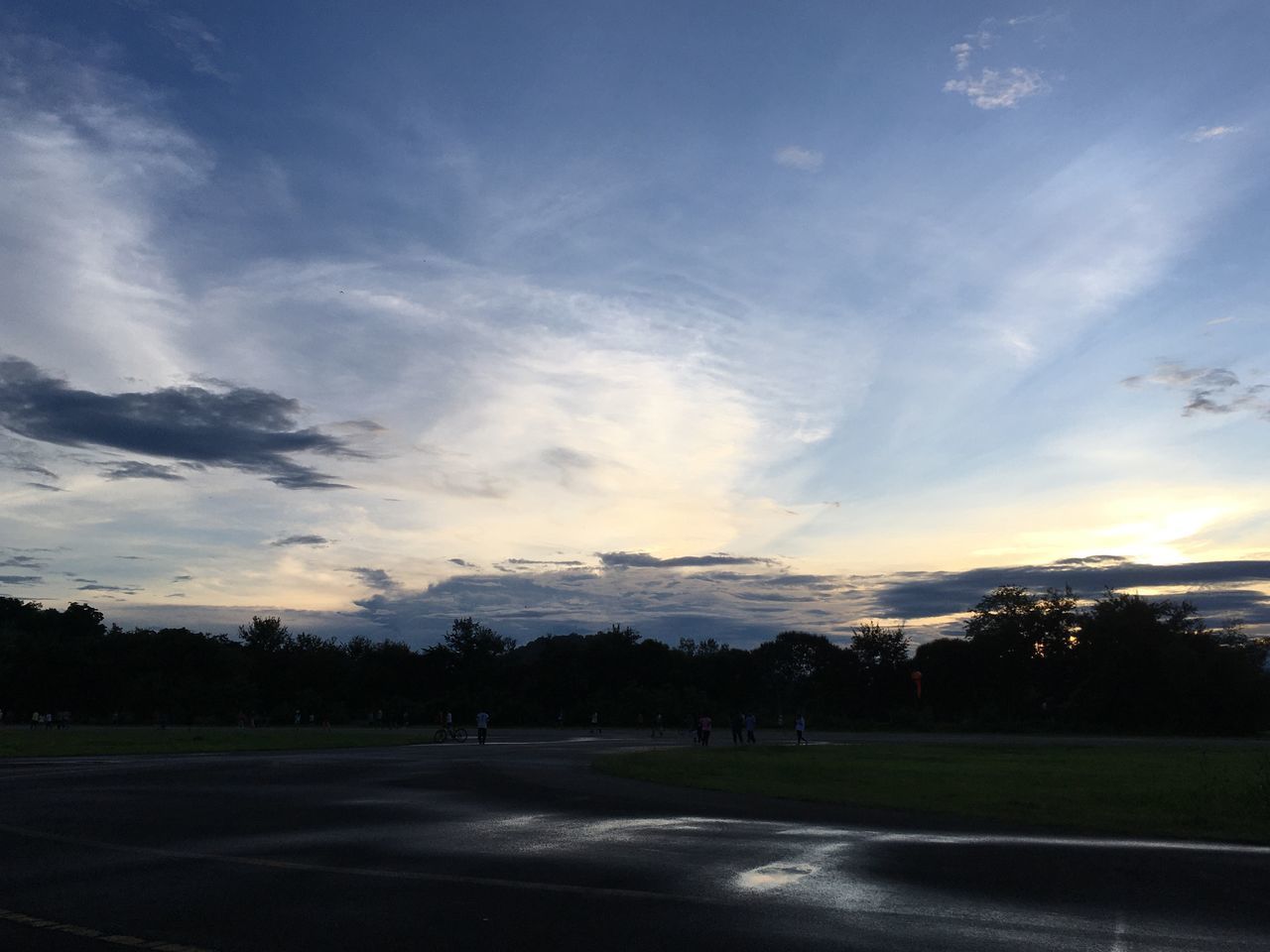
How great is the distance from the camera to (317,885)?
36.4ft

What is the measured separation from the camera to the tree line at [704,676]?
251 feet

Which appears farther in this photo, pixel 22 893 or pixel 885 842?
pixel 885 842

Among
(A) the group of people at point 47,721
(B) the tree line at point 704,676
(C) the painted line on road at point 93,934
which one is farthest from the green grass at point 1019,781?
(A) the group of people at point 47,721

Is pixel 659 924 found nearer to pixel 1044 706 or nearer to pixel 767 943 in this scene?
pixel 767 943

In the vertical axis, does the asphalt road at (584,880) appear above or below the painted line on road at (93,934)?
below

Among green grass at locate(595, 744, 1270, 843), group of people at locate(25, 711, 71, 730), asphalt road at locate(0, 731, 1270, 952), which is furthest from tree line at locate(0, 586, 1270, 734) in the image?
asphalt road at locate(0, 731, 1270, 952)

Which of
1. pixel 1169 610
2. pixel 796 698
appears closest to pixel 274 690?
pixel 796 698

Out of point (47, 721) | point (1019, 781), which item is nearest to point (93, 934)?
point (1019, 781)

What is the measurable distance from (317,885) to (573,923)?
136 inches

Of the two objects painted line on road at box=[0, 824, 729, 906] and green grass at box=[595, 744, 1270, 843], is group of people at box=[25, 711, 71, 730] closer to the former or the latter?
green grass at box=[595, 744, 1270, 843]

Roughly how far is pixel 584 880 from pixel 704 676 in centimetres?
10656

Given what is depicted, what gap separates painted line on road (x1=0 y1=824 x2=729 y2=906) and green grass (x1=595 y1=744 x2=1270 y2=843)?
925cm

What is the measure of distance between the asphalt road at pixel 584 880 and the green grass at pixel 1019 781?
2377 mm

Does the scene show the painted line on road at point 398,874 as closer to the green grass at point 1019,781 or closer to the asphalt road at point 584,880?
the asphalt road at point 584,880
